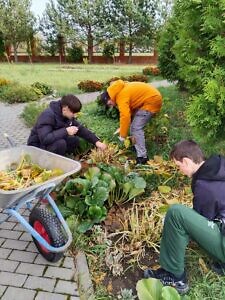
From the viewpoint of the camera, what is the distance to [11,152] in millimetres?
3373

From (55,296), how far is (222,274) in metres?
1.26

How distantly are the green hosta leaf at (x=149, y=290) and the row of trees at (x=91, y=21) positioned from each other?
3373 centimetres

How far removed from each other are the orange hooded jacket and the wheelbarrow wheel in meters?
2.13

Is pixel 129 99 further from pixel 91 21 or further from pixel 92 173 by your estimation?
pixel 91 21

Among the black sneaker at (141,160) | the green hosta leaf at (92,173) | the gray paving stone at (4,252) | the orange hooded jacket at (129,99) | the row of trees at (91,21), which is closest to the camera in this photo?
the gray paving stone at (4,252)

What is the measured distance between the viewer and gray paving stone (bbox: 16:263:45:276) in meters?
2.80

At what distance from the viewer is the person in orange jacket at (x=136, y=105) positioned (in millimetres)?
4812

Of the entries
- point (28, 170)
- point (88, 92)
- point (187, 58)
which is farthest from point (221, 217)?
point (88, 92)

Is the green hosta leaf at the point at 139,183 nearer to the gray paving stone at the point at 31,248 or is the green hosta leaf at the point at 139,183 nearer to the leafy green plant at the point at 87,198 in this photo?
the leafy green plant at the point at 87,198

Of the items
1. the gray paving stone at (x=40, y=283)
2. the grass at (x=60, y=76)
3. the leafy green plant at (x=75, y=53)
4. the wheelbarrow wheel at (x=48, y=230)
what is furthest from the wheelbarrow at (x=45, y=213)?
the leafy green plant at (x=75, y=53)

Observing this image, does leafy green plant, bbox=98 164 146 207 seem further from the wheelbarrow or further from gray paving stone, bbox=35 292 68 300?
gray paving stone, bbox=35 292 68 300

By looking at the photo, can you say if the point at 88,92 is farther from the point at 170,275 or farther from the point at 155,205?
the point at 170,275

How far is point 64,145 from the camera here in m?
4.38

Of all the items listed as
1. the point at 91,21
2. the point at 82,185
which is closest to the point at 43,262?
the point at 82,185
